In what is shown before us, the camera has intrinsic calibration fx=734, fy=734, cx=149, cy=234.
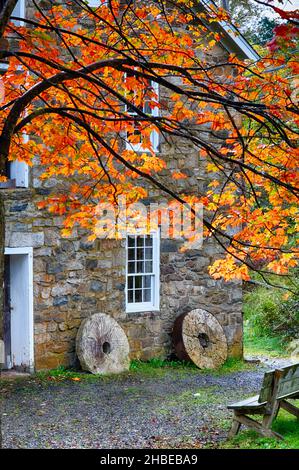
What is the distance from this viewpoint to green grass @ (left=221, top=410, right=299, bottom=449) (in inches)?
314

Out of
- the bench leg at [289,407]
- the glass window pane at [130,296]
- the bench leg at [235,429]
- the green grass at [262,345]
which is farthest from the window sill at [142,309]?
the bench leg at [289,407]

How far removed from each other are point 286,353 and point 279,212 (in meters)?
7.51

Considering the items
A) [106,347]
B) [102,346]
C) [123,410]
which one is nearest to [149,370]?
[106,347]

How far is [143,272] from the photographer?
1384 cm

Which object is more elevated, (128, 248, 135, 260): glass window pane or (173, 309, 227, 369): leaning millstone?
(128, 248, 135, 260): glass window pane

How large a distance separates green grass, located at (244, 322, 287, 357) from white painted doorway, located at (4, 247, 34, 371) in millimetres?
6100

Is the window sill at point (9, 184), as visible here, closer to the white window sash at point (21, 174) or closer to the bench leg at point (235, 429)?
the white window sash at point (21, 174)

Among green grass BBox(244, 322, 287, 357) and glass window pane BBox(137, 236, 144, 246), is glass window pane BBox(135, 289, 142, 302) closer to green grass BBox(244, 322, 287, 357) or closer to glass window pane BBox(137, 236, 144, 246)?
glass window pane BBox(137, 236, 144, 246)

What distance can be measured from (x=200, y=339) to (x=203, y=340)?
0.07 meters

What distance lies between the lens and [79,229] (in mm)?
12820

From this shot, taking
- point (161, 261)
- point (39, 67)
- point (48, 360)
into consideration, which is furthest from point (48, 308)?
point (39, 67)

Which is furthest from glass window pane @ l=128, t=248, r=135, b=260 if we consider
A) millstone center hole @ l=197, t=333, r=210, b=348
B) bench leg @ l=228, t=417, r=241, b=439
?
bench leg @ l=228, t=417, r=241, b=439

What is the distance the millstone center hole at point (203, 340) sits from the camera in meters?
14.2
